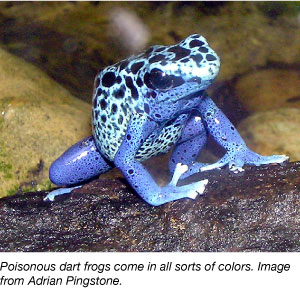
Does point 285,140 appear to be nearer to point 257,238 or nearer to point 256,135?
point 256,135

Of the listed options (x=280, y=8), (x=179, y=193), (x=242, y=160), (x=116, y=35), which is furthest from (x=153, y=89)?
(x=280, y=8)

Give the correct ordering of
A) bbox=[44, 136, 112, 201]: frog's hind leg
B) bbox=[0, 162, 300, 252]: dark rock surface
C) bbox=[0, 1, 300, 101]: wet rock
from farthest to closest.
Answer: bbox=[0, 1, 300, 101]: wet rock
bbox=[44, 136, 112, 201]: frog's hind leg
bbox=[0, 162, 300, 252]: dark rock surface

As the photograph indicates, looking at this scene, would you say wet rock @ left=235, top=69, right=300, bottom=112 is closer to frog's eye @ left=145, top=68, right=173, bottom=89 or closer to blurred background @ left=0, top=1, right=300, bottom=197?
blurred background @ left=0, top=1, right=300, bottom=197

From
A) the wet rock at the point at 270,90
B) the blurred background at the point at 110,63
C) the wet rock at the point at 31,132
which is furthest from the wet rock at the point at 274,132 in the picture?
the wet rock at the point at 31,132

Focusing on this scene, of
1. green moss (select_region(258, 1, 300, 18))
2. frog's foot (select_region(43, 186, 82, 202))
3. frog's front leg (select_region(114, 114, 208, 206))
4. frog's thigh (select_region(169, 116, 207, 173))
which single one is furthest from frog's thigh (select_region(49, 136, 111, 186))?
green moss (select_region(258, 1, 300, 18))

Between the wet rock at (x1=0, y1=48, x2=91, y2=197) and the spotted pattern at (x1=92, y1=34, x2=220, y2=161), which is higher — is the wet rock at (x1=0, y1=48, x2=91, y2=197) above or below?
below

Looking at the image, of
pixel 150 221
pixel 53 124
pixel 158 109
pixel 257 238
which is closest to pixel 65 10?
pixel 53 124

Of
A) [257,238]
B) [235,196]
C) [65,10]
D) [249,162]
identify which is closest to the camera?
[257,238]
